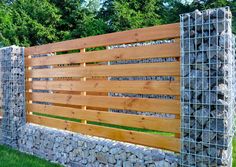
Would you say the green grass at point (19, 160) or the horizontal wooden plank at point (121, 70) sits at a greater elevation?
the horizontal wooden plank at point (121, 70)

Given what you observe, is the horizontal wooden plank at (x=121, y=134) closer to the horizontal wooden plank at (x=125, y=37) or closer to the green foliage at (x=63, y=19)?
the horizontal wooden plank at (x=125, y=37)

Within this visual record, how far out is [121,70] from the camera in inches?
165

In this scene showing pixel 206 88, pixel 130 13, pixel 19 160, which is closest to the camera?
pixel 206 88

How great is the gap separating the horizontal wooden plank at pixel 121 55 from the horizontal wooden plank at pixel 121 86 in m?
0.33

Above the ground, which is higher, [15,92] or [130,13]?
[130,13]

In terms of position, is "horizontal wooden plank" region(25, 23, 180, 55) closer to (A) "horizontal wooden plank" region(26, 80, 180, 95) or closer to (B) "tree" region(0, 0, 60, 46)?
(A) "horizontal wooden plank" region(26, 80, 180, 95)

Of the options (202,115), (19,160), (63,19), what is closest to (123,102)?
(202,115)

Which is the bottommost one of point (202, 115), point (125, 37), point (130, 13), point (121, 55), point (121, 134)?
point (121, 134)

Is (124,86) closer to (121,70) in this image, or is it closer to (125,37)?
(121,70)

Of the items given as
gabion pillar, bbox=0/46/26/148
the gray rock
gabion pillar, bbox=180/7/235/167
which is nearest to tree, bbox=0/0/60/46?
gabion pillar, bbox=0/46/26/148

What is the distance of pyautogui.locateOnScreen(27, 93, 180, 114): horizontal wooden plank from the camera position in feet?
11.8

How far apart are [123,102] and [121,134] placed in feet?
1.45

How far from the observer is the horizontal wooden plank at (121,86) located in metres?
3.59

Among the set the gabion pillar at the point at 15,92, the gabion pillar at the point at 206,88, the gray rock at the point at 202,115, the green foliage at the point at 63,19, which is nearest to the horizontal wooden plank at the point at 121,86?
the gabion pillar at the point at 206,88
